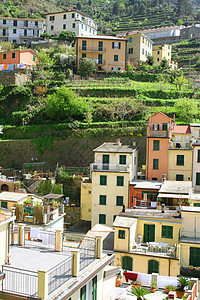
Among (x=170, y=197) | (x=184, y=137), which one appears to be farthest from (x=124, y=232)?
(x=184, y=137)

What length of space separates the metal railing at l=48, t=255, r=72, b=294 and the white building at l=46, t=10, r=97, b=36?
68.0 metres

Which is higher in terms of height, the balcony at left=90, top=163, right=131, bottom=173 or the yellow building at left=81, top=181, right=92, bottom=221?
the balcony at left=90, top=163, right=131, bottom=173

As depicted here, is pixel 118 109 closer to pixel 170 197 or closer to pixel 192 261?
pixel 170 197

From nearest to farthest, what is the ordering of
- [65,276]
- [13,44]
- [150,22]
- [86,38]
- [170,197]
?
1. [65,276]
2. [170,197]
3. [86,38]
4. [13,44]
5. [150,22]

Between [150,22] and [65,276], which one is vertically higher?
[150,22]

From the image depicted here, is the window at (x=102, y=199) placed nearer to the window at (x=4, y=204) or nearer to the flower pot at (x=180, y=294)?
the window at (x=4, y=204)

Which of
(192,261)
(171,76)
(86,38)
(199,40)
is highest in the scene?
(199,40)

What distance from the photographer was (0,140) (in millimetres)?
49688

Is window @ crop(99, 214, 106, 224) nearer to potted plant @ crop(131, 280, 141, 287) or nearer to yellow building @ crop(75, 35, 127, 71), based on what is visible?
potted plant @ crop(131, 280, 141, 287)

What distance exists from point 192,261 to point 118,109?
27.9m

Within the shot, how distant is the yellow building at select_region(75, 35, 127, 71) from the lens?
6406cm

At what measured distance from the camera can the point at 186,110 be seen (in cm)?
4950

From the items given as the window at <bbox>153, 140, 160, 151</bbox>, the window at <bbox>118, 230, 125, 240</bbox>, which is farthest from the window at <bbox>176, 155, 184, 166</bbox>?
the window at <bbox>118, 230, 125, 240</bbox>

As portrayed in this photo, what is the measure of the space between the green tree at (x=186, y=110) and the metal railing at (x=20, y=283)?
40287mm
